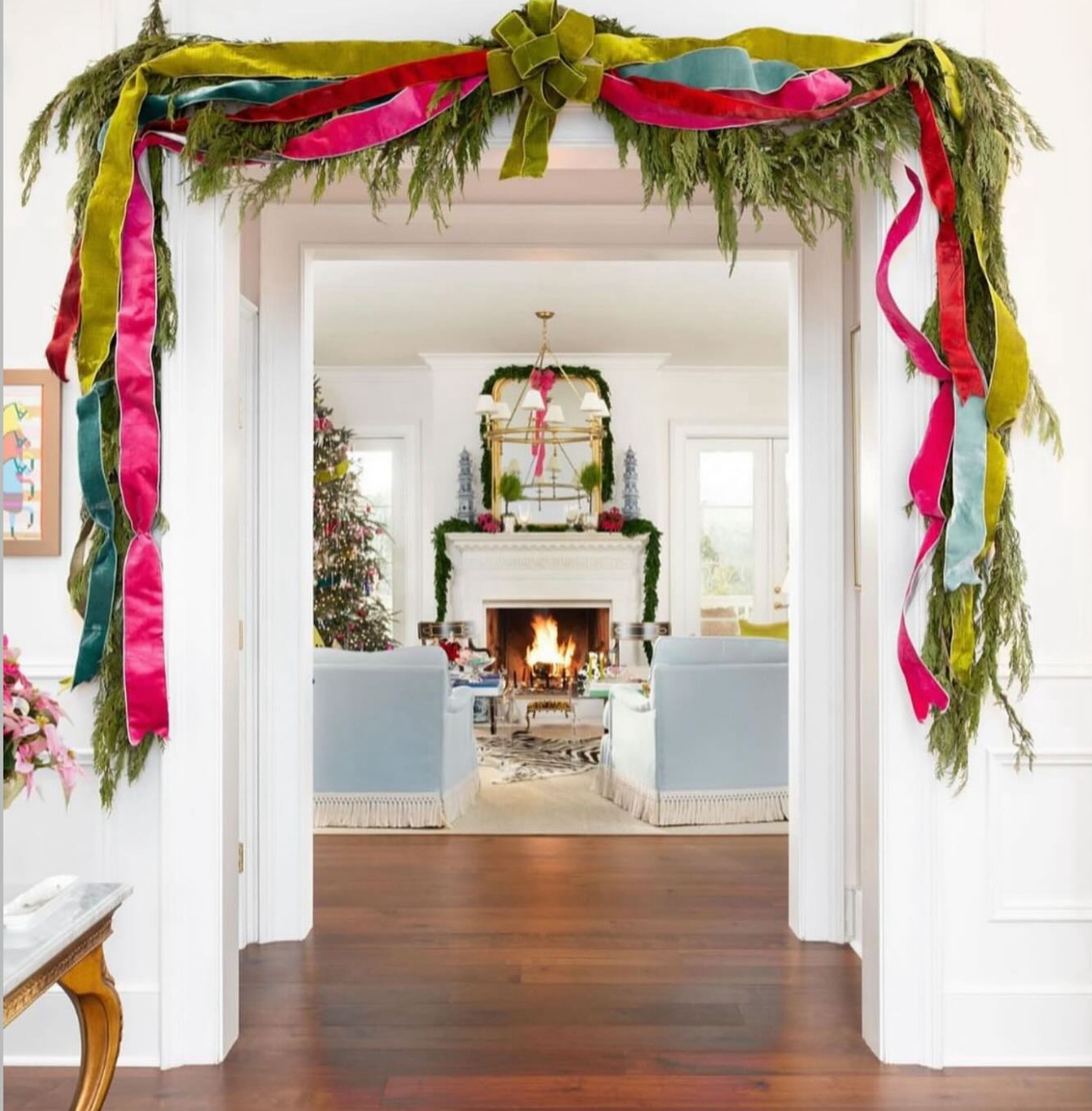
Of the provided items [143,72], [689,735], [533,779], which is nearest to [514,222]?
[143,72]

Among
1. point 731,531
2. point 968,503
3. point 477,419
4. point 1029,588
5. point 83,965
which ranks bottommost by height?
point 83,965

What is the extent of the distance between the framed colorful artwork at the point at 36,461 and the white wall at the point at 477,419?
6276 mm

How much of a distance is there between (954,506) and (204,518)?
186cm

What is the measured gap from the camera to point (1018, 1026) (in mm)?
2664

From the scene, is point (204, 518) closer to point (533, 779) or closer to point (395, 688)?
point (395, 688)

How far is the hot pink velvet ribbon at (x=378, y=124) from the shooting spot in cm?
247

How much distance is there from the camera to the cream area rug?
16.6 feet

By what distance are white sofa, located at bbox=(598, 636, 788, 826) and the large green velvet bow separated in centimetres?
297

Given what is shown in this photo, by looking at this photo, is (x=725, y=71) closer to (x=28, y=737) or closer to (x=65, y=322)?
(x=65, y=322)

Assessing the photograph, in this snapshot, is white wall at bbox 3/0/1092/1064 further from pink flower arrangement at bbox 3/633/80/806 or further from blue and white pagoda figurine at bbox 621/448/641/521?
blue and white pagoda figurine at bbox 621/448/641/521

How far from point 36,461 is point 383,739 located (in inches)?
103

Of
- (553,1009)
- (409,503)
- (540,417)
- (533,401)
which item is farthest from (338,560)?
(553,1009)

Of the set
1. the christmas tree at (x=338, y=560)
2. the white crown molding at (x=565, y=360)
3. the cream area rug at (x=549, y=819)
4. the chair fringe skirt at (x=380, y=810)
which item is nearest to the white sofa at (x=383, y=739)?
the chair fringe skirt at (x=380, y=810)

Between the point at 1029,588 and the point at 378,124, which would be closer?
the point at 378,124
